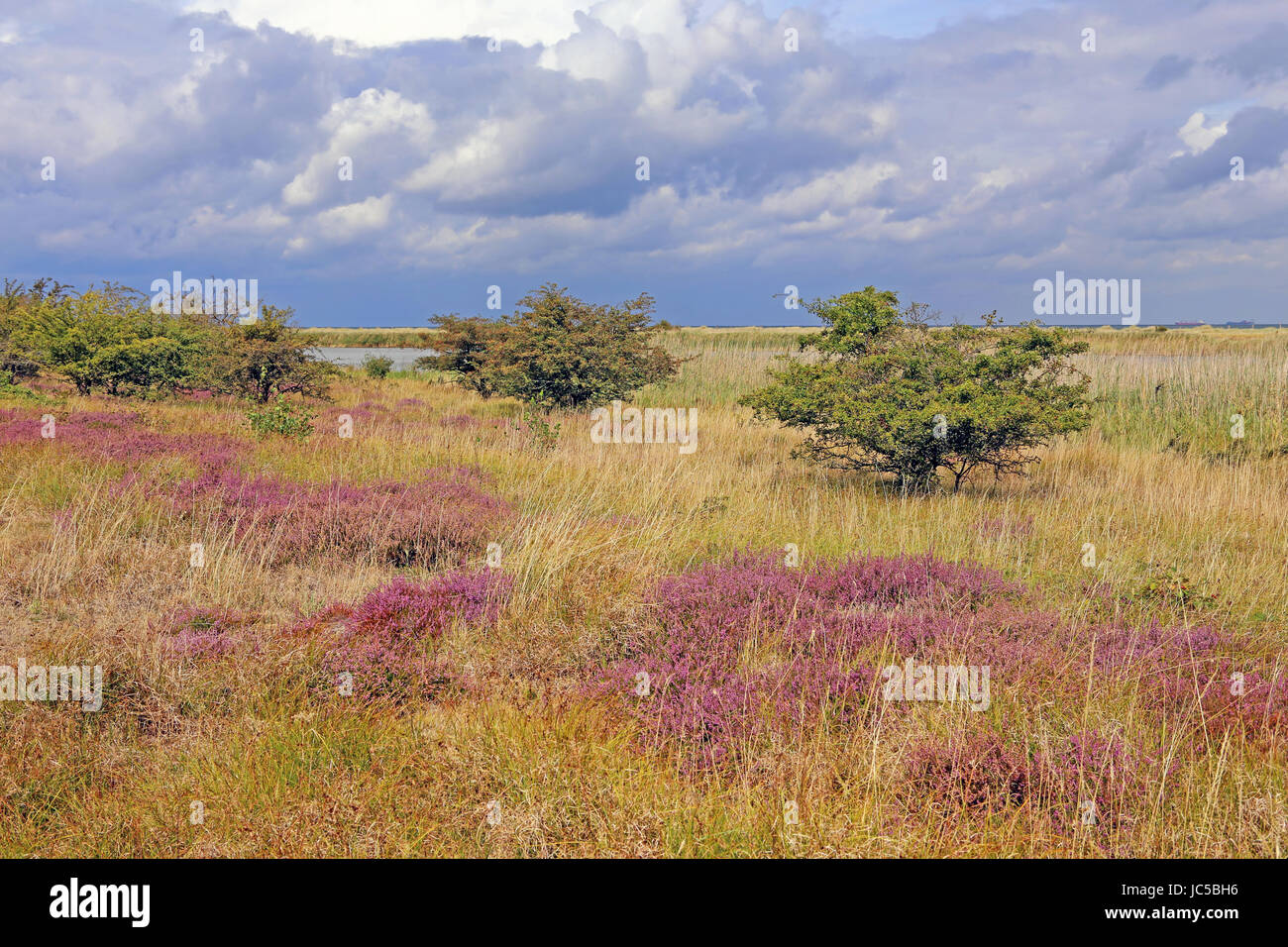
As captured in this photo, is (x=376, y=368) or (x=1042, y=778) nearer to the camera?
(x=1042, y=778)

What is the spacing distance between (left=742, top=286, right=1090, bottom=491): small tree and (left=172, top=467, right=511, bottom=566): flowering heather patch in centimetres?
386

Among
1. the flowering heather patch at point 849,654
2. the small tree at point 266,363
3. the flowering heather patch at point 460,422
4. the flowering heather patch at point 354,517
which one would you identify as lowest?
the flowering heather patch at point 849,654

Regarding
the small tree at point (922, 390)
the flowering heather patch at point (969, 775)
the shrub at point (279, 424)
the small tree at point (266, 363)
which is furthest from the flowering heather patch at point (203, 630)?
the small tree at point (266, 363)

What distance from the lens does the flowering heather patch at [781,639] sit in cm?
348

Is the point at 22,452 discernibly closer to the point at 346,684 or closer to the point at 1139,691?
the point at 346,684

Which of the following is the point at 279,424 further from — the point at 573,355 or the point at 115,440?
the point at 573,355

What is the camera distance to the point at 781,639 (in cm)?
421

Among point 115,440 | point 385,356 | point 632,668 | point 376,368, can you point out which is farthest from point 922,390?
point 385,356

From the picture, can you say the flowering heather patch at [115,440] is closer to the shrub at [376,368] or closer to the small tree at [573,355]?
the small tree at [573,355]

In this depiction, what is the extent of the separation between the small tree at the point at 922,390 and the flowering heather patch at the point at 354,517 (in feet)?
12.7

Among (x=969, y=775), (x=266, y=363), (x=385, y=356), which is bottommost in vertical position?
(x=969, y=775)

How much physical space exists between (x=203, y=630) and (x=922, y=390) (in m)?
7.17

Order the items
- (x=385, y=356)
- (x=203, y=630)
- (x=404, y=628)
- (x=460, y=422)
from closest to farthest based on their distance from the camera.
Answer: (x=404, y=628), (x=203, y=630), (x=460, y=422), (x=385, y=356)

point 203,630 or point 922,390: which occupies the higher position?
point 922,390
